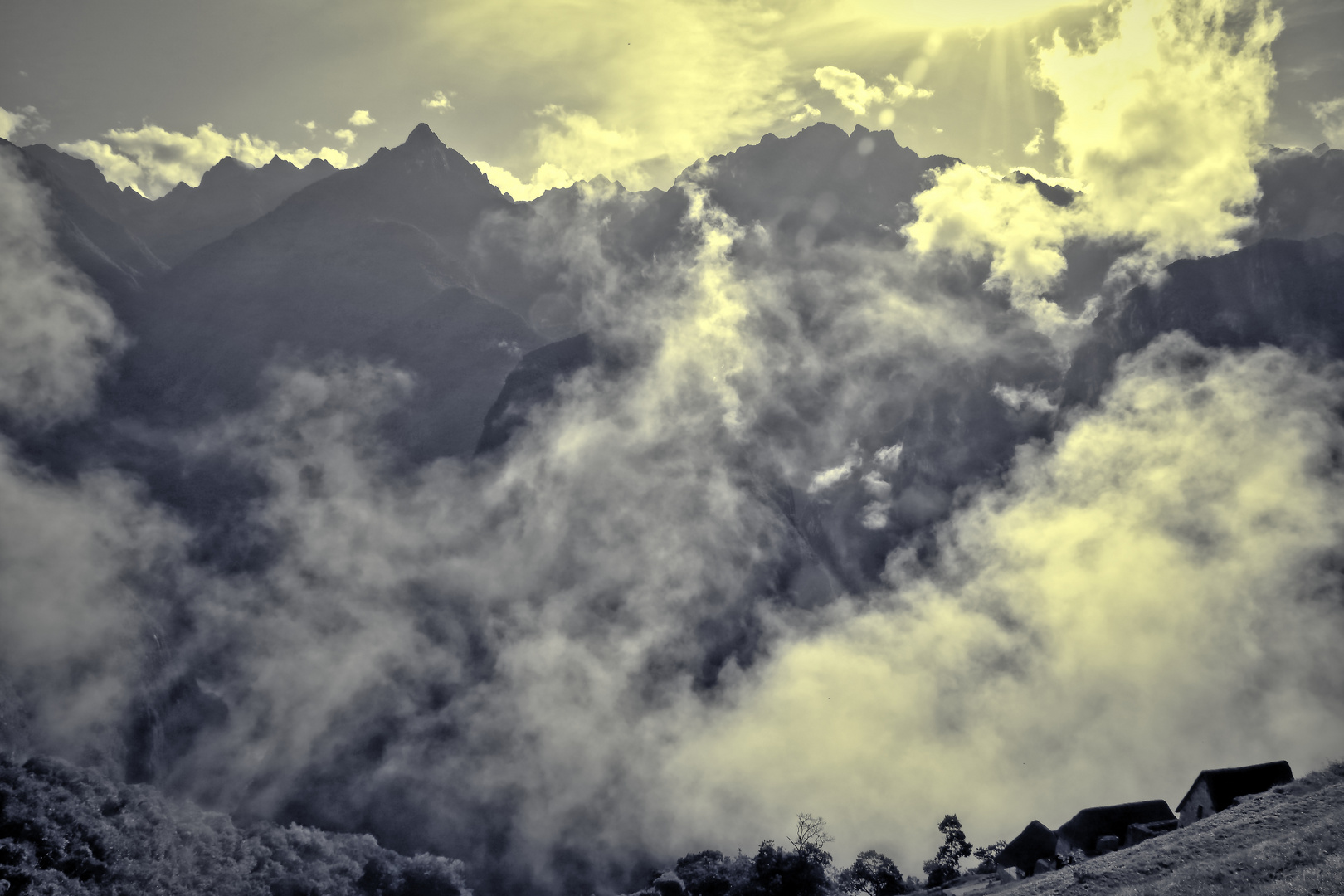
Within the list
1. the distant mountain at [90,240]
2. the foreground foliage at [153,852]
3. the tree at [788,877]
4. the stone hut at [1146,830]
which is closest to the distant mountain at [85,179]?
the distant mountain at [90,240]

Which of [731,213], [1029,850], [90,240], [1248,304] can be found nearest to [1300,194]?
[1248,304]

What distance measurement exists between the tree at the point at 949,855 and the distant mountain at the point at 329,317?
10394 centimetres

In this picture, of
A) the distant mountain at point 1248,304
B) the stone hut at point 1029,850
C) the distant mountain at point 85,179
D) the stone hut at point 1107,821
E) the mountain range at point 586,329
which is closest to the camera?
the stone hut at point 1107,821

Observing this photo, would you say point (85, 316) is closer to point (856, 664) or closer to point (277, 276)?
point (277, 276)

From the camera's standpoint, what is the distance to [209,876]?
150ft

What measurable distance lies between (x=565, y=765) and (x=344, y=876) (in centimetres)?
3117

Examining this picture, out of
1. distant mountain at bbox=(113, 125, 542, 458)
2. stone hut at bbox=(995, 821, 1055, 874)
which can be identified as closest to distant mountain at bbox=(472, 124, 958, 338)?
distant mountain at bbox=(113, 125, 542, 458)

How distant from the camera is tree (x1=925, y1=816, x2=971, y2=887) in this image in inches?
2137

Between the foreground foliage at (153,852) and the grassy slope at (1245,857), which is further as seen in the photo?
the foreground foliage at (153,852)

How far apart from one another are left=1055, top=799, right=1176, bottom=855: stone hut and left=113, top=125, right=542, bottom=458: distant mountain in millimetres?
113033

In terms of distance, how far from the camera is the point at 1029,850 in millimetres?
50812

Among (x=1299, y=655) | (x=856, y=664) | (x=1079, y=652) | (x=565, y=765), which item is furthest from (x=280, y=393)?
(x=1299, y=655)

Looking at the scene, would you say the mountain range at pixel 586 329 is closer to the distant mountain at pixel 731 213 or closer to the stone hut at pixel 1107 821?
the distant mountain at pixel 731 213

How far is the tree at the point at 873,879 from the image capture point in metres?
53.7
